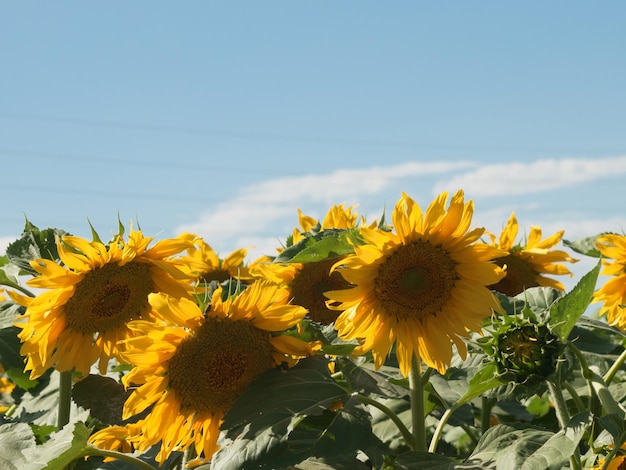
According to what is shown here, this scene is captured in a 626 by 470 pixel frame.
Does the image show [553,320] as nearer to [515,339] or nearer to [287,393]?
[515,339]

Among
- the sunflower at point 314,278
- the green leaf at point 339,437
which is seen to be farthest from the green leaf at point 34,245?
the green leaf at point 339,437

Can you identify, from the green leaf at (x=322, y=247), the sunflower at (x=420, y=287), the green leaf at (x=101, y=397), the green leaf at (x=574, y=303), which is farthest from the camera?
the green leaf at (x=101, y=397)

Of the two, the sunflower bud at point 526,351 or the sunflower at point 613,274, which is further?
the sunflower at point 613,274

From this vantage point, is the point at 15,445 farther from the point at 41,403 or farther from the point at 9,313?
the point at 41,403

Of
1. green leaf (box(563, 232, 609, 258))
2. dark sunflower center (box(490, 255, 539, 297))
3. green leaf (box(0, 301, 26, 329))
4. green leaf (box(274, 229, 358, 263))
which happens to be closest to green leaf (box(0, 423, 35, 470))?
green leaf (box(0, 301, 26, 329))

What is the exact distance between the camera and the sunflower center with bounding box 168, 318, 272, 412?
2193 mm

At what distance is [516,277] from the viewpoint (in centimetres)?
382

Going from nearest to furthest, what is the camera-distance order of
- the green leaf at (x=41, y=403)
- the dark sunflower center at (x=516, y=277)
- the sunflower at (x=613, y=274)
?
the green leaf at (x=41, y=403)
the sunflower at (x=613, y=274)
the dark sunflower center at (x=516, y=277)

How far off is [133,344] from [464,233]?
97 centimetres

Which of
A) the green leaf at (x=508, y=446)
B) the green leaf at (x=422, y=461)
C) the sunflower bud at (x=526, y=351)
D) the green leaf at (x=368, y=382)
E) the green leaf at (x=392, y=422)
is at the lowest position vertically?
the green leaf at (x=392, y=422)

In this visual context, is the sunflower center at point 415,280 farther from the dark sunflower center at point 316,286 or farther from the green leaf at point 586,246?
the green leaf at point 586,246

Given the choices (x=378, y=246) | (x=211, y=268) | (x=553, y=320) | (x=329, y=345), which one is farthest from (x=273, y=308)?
(x=211, y=268)

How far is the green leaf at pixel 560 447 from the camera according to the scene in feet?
6.07

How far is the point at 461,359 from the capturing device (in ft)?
8.28
